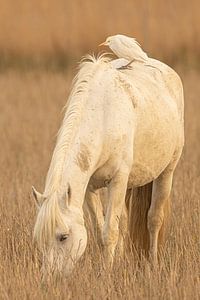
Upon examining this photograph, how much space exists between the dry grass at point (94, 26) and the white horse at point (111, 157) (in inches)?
436

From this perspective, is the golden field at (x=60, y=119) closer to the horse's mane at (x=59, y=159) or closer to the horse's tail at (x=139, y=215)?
the horse's tail at (x=139, y=215)

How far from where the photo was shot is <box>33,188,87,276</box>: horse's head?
4.76 meters

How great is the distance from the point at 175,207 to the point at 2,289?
278 centimetres

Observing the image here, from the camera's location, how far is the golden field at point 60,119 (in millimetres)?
4965

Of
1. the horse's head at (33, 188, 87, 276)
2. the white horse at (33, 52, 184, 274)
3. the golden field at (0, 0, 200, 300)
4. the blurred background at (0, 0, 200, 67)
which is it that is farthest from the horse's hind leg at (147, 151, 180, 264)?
the blurred background at (0, 0, 200, 67)

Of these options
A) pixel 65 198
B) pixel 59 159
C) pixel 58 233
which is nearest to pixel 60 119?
pixel 59 159

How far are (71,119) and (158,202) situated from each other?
1.75 m

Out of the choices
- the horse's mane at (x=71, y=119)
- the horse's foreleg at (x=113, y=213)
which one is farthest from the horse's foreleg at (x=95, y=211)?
the horse's mane at (x=71, y=119)

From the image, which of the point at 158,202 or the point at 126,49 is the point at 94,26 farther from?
the point at 158,202

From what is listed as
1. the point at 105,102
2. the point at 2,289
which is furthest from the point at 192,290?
the point at 105,102

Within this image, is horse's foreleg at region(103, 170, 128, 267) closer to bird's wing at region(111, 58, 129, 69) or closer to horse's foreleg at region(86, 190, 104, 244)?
horse's foreleg at region(86, 190, 104, 244)

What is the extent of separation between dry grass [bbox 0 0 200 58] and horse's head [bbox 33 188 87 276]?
42.9ft

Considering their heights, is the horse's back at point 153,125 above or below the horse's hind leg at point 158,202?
above

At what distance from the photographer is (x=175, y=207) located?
290 inches
